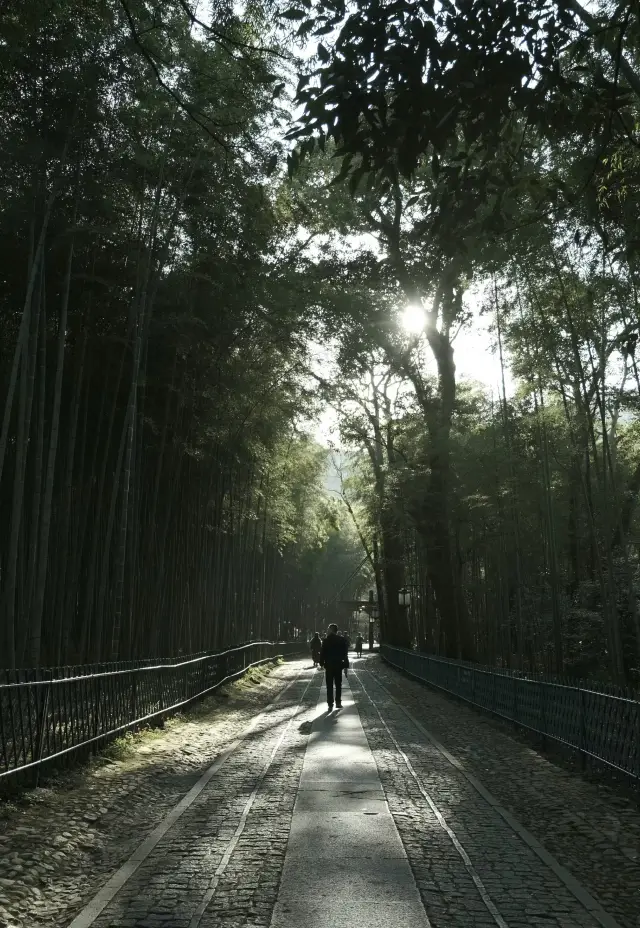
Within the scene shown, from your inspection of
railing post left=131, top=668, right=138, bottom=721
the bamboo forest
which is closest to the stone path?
railing post left=131, top=668, right=138, bottom=721

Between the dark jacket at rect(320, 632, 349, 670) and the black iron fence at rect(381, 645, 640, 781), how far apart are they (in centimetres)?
211

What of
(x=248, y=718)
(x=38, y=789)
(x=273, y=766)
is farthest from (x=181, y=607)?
(x=38, y=789)

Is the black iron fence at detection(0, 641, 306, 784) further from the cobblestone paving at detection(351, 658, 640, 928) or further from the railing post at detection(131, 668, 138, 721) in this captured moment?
the cobblestone paving at detection(351, 658, 640, 928)

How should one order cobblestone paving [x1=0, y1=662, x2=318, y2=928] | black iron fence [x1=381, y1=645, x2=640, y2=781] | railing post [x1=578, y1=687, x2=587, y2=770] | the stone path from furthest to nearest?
railing post [x1=578, y1=687, x2=587, y2=770] < black iron fence [x1=381, y1=645, x2=640, y2=781] < cobblestone paving [x1=0, y1=662, x2=318, y2=928] < the stone path

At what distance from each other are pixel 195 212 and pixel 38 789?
24.9ft

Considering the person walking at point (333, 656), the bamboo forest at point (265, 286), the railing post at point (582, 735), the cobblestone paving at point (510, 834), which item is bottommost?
the cobblestone paving at point (510, 834)

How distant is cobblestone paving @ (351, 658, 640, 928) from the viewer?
13.4 ft

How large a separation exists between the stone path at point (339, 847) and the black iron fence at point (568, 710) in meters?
0.37

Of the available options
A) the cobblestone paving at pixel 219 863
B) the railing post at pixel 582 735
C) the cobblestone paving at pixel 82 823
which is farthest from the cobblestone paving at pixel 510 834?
the cobblestone paving at pixel 82 823

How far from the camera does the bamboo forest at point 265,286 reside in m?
4.66

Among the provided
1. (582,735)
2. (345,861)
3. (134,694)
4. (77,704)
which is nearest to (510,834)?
(345,861)

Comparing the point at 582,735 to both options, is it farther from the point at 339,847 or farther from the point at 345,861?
the point at 345,861

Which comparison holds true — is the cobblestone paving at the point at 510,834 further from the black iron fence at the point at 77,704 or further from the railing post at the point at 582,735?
the black iron fence at the point at 77,704

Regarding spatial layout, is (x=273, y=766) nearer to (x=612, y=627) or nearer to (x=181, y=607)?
(x=612, y=627)
